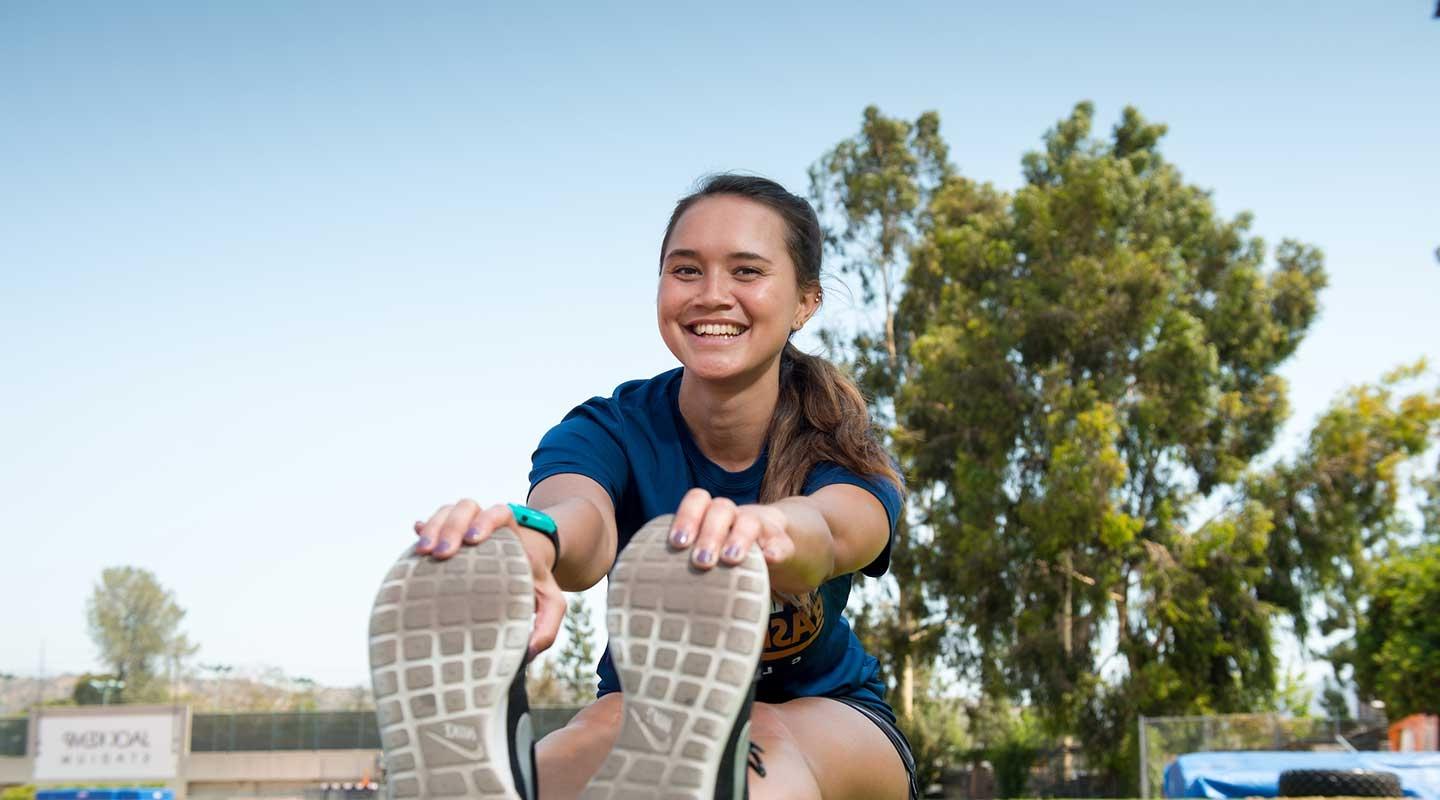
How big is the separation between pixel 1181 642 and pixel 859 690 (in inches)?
794

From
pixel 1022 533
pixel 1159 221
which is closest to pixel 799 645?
pixel 1022 533

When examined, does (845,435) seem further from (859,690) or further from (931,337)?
(931,337)

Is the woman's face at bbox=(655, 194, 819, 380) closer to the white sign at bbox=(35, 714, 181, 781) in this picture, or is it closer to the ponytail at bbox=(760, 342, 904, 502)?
the ponytail at bbox=(760, 342, 904, 502)

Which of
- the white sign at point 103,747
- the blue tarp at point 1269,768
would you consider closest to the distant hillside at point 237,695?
the white sign at point 103,747

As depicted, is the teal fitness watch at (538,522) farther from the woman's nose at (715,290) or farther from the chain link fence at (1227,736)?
the chain link fence at (1227,736)

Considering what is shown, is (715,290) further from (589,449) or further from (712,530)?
(712,530)

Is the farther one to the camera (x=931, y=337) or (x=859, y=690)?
(x=931, y=337)

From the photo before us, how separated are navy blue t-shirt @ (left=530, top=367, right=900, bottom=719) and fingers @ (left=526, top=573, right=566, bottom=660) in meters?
0.48

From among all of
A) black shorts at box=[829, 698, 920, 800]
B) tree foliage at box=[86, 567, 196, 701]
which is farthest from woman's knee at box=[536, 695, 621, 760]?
tree foliage at box=[86, 567, 196, 701]

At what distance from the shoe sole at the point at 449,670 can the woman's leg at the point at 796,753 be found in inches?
16.9

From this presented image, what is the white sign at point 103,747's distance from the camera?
3020 cm

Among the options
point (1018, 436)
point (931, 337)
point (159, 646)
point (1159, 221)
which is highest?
point (1159, 221)

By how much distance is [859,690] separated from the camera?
2738mm

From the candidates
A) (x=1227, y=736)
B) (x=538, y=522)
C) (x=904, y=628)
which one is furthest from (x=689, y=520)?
(x=904, y=628)
